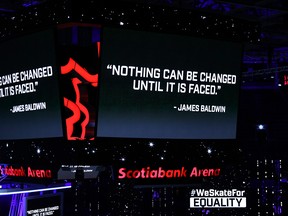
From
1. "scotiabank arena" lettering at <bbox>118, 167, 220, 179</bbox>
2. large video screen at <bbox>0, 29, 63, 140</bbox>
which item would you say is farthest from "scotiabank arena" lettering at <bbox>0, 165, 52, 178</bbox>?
"scotiabank arena" lettering at <bbox>118, 167, 220, 179</bbox>

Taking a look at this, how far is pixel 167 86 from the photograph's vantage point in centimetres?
510

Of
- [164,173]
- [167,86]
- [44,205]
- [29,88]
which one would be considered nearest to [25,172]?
[29,88]

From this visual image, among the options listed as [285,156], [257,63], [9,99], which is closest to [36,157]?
[9,99]

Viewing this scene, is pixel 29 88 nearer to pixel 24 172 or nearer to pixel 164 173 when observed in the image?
pixel 24 172

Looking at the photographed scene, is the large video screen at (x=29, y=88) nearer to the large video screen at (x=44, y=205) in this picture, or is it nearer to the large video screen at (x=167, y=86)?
the large video screen at (x=167, y=86)

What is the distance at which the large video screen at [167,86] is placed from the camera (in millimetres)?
4867

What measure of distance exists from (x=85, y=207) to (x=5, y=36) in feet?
25.2

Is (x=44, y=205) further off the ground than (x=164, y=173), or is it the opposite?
(x=164, y=173)

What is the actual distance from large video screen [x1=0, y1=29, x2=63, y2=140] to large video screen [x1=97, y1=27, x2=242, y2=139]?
480mm

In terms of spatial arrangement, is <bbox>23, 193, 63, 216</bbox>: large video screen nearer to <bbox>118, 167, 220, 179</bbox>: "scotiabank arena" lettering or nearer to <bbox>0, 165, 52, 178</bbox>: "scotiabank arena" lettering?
<bbox>0, 165, 52, 178</bbox>: "scotiabank arena" lettering

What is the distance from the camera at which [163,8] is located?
17.0 feet

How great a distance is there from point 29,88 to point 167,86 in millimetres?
1317

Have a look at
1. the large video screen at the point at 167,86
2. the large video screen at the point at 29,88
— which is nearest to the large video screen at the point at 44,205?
the large video screen at the point at 29,88

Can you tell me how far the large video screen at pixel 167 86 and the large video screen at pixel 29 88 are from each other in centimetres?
48
